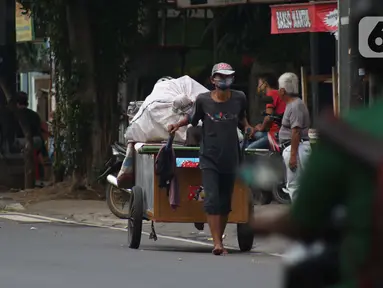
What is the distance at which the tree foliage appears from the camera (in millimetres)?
18391

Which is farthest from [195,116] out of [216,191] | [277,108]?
[277,108]

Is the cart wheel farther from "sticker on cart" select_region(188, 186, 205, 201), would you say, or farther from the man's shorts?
the man's shorts

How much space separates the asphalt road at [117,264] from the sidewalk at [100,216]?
63 cm

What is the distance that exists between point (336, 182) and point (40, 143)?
65.1ft

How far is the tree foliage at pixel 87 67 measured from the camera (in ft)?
60.3

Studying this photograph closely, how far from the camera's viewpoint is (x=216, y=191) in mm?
11375

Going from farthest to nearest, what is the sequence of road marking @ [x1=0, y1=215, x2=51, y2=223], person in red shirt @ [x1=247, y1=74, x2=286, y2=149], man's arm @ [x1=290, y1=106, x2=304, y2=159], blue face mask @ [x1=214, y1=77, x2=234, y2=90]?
1. person in red shirt @ [x1=247, y1=74, x2=286, y2=149]
2. road marking @ [x1=0, y1=215, x2=51, y2=223]
3. man's arm @ [x1=290, y1=106, x2=304, y2=159]
4. blue face mask @ [x1=214, y1=77, x2=234, y2=90]

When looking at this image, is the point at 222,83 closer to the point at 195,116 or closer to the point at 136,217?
the point at 195,116

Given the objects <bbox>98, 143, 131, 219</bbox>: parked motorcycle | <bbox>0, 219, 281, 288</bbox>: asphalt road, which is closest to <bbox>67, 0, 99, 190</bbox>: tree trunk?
<bbox>98, 143, 131, 219</bbox>: parked motorcycle

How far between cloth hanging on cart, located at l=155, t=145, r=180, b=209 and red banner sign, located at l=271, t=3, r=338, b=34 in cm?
510

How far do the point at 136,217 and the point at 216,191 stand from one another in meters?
0.92

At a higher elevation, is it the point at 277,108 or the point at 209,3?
the point at 209,3

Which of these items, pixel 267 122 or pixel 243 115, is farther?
pixel 267 122

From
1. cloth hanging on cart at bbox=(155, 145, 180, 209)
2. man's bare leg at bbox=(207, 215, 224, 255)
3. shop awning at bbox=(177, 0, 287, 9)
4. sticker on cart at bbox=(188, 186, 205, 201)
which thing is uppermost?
shop awning at bbox=(177, 0, 287, 9)
